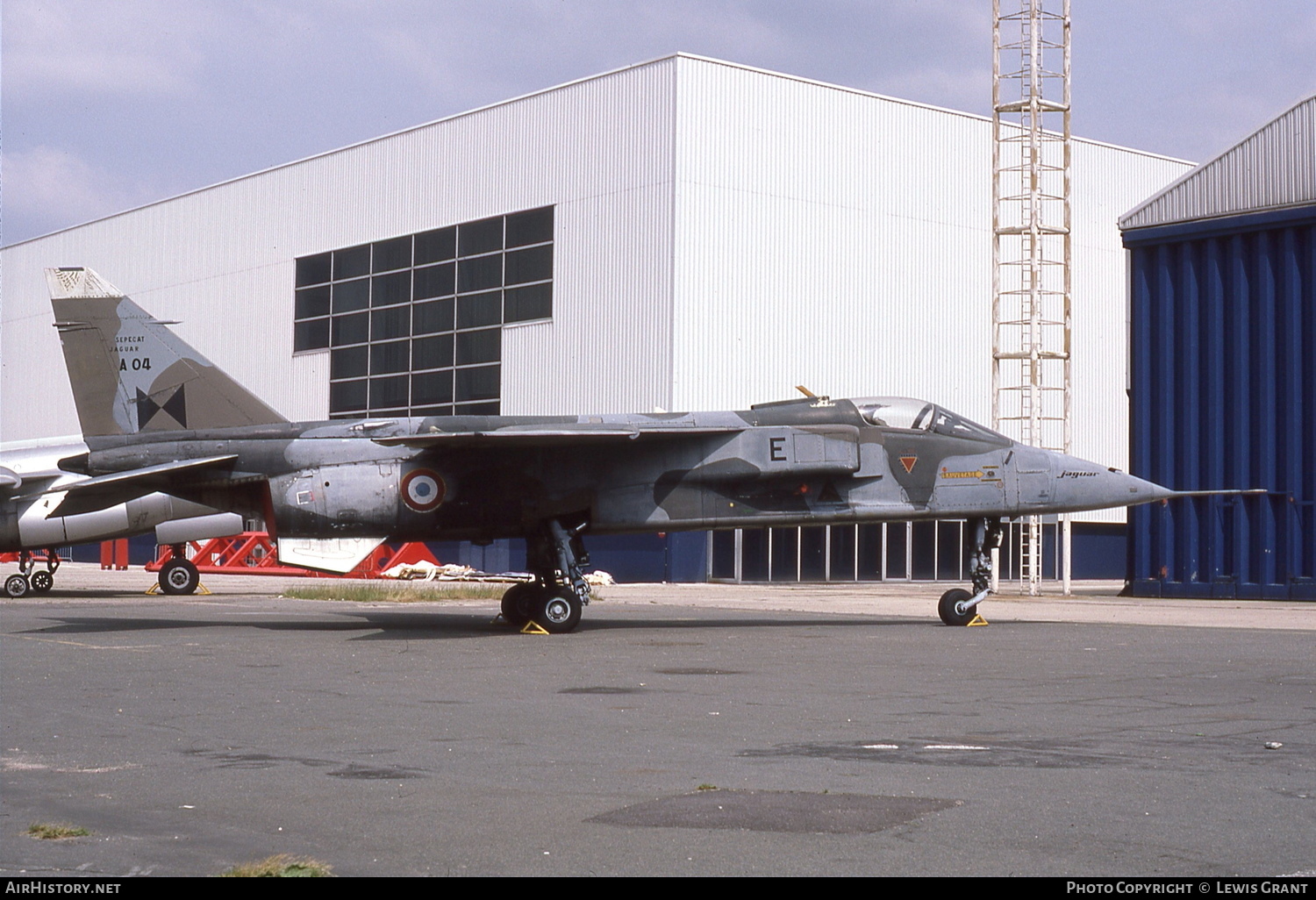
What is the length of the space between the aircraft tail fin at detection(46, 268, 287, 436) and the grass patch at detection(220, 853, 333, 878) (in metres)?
14.9

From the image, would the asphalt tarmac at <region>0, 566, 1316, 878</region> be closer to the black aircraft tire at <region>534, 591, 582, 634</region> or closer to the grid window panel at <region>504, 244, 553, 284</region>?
the black aircraft tire at <region>534, 591, 582, 634</region>

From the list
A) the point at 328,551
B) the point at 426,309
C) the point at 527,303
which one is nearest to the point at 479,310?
the point at 527,303

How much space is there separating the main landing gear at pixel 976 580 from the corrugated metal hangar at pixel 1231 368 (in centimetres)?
1533

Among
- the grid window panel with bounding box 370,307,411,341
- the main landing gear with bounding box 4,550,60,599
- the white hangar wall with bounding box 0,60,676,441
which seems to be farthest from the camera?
the grid window panel with bounding box 370,307,411,341

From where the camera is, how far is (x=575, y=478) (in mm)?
18156

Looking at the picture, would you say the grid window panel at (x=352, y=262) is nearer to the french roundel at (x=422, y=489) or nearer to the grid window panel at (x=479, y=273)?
the grid window panel at (x=479, y=273)

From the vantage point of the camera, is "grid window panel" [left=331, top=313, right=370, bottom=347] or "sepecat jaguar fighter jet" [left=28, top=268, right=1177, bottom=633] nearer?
"sepecat jaguar fighter jet" [left=28, top=268, right=1177, bottom=633]

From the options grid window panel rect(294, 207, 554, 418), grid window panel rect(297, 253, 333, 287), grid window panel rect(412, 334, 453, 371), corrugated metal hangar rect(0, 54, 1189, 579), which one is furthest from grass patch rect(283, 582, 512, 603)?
grid window panel rect(297, 253, 333, 287)

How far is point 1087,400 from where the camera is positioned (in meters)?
50.0

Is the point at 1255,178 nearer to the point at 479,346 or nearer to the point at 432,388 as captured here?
the point at 479,346

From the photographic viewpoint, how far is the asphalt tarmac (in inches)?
220

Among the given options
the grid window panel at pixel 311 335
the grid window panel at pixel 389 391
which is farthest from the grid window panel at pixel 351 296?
the grid window panel at pixel 389 391

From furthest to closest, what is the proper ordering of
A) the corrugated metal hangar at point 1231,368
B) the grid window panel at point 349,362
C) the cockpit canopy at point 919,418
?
the grid window panel at point 349,362, the corrugated metal hangar at point 1231,368, the cockpit canopy at point 919,418

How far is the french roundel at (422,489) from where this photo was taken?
1798 cm
